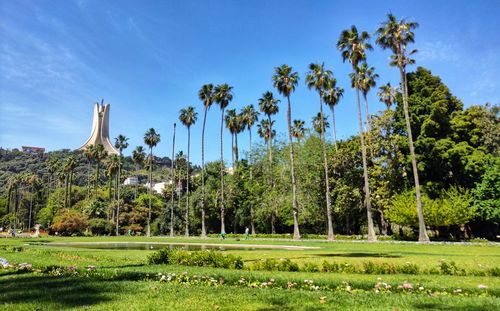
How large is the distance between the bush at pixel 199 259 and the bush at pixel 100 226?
5938 centimetres

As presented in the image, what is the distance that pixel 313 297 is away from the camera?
7680 millimetres

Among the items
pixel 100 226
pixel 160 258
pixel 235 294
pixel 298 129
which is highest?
pixel 298 129

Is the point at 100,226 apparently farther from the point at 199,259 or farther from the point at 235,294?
the point at 235,294

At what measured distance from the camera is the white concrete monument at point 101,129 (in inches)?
6156

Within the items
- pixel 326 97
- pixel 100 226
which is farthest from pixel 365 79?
pixel 100 226

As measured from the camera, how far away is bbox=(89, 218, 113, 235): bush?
68.9 meters

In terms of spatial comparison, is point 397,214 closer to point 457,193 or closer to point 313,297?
point 457,193

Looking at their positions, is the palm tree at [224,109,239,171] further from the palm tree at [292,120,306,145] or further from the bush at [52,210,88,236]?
the bush at [52,210,88,236]

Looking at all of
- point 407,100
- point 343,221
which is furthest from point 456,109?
point 343,221

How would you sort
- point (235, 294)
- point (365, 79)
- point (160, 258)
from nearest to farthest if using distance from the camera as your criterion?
point (235, 294)
point (160, 258)
point (365, 79)

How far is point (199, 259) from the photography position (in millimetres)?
14398

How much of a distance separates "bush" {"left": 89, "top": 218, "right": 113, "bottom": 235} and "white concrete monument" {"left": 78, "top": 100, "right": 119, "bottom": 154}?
303ft

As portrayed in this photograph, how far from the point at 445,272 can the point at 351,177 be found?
138ft

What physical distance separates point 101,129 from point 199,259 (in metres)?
157
